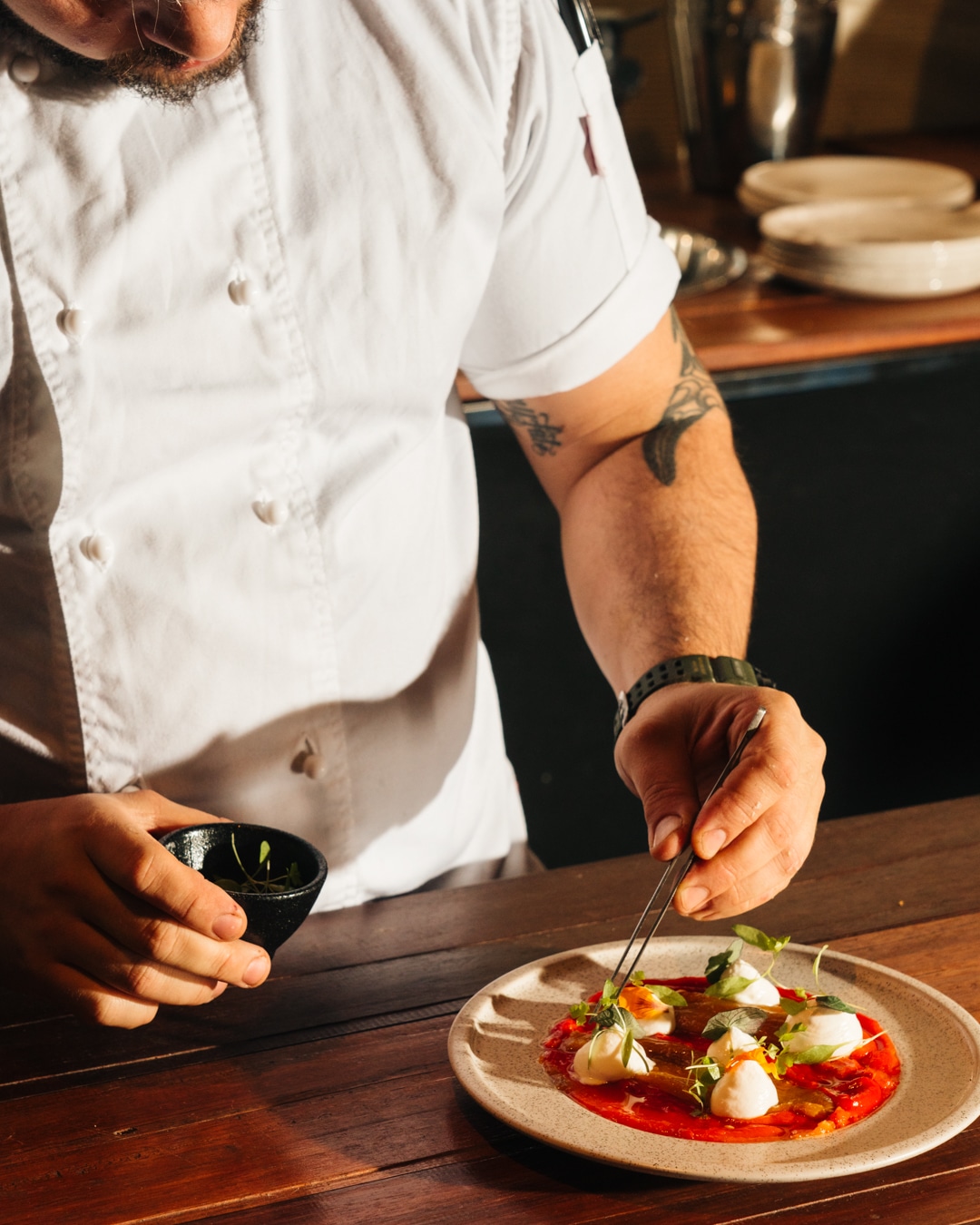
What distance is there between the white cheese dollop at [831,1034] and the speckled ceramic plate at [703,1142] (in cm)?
4

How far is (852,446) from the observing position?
2609mm

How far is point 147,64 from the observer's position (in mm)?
1027

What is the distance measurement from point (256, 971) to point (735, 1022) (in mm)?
330

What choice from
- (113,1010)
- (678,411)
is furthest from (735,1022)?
(678,411)

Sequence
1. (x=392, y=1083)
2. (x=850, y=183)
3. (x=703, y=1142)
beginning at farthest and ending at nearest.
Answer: (x=850, y=183), (x=392, y=1083), (x=703, y=1142)

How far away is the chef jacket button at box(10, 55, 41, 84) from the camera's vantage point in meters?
1.08

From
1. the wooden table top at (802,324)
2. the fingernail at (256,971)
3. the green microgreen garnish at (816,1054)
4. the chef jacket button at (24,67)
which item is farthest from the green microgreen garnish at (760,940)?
the wooden table top at (802,324)

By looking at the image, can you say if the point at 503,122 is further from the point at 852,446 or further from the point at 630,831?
the point at 630,831

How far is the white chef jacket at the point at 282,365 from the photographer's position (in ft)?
3.72

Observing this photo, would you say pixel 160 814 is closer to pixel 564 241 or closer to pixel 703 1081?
pixel 703 1081

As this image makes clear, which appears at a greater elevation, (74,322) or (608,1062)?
(74,322)

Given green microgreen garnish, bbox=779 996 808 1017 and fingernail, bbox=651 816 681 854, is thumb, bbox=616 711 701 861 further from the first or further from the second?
green microgreen garnish, bbox=779 996 808 1017

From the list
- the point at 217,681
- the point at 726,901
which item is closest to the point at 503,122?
the point at 217,681

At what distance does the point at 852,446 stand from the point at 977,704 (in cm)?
66
